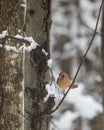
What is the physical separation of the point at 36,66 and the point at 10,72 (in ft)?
0.36

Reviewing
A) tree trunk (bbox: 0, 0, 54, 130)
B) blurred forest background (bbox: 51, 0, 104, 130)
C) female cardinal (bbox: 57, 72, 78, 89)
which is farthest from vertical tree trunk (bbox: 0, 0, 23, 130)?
blurred forest background (bbox: 51, 0, 104, 130)

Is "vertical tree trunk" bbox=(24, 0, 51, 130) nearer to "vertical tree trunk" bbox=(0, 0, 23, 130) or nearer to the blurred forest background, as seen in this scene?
"vertical tree trunk" bbox=(0, 0, 23, 130)

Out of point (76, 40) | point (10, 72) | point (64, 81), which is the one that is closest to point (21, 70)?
point (10, 72)

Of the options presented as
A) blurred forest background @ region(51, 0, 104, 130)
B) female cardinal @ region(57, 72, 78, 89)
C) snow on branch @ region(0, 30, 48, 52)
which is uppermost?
snow on branch @ region(0, 30, 48, 52)

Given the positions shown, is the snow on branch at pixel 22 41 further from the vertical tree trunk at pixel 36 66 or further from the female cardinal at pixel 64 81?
the female cardinal at pixel 64 81

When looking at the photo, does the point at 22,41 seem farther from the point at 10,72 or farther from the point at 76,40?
the point at 76,40

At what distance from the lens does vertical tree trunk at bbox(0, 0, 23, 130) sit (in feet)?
6.42

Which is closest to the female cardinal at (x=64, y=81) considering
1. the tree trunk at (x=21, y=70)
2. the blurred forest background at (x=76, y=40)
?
the tree trunk at (x=21, y=70)

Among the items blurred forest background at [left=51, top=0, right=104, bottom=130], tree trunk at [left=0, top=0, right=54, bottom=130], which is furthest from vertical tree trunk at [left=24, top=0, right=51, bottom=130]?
blurred forest background at [left=51, top=0, right=104, bottom=130]

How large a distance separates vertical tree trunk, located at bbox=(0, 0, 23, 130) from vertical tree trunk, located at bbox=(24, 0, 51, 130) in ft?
0.13

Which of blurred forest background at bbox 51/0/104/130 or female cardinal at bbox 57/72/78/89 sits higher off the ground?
female cardinal at bbox 57/72/78/89

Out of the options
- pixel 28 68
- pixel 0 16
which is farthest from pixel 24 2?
pixel 28 68

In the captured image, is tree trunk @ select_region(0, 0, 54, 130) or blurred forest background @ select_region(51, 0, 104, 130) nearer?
tree trunk @ select_region(0, 0, 54, 130)

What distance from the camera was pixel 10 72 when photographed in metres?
1.96
